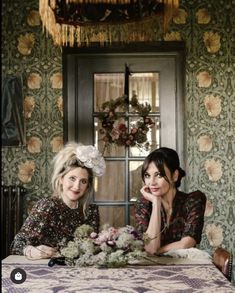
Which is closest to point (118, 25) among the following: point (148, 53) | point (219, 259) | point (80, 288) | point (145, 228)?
point (145, 228)

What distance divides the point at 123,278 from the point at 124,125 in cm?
310

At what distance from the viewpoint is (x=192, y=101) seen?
5246 millimetres

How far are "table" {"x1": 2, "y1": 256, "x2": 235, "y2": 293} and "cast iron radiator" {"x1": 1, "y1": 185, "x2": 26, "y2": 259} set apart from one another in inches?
98.6

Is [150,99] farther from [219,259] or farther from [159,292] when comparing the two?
[159,292]

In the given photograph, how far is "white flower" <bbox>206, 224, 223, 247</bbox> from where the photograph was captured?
5.13m

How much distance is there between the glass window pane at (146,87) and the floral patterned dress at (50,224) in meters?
2.35

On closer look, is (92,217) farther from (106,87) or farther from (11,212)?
(106,87)

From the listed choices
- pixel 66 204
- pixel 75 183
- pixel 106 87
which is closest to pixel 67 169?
pixel 75 183

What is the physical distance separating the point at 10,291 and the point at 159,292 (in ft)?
1.70

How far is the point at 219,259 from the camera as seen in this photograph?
8.46 feet

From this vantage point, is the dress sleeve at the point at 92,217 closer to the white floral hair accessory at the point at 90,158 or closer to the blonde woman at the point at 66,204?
the blonde woman at the point at 66,204

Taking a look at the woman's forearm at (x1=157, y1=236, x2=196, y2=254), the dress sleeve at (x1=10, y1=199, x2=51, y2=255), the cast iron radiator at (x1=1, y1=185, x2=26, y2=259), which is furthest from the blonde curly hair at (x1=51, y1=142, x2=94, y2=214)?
the cast iron radiator at (x1=1, y1=185, x2=26, y2=259)

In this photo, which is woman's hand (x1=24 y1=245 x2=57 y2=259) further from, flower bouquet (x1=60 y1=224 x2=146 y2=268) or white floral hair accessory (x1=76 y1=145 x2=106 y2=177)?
white floral hair accessory (x1=76 y1=145 x2=106 y2=177)

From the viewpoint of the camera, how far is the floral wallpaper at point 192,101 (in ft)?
17.0
